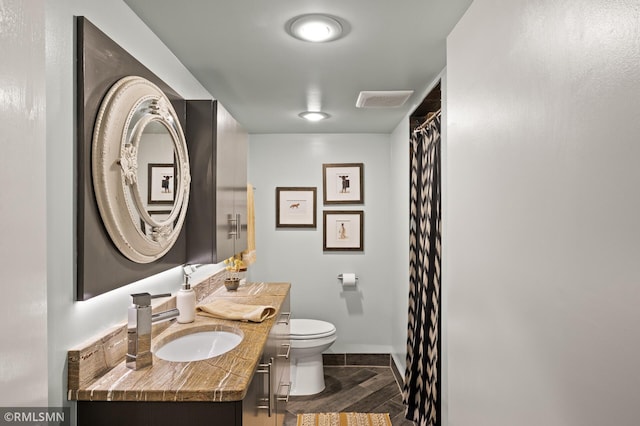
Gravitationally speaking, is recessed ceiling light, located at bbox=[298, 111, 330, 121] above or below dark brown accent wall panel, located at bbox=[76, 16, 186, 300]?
above

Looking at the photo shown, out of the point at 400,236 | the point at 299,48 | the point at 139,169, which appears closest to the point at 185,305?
the point at 139,169

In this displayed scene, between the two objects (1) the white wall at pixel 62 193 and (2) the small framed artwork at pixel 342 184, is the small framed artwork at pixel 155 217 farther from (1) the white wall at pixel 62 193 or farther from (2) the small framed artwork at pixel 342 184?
(2) the small framed artwork at pixel 342 184

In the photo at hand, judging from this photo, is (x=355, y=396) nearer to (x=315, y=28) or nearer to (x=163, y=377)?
(x=163, y=377)

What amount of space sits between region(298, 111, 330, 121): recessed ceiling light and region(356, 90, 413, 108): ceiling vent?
1.63 ft

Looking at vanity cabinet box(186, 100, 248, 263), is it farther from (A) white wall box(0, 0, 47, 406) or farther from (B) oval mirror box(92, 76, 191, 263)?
(A) white wall box(0, 0, 47, 406)

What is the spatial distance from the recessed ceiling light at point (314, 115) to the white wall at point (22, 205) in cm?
290

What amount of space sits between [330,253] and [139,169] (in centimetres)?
287

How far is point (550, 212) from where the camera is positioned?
3.28 feet

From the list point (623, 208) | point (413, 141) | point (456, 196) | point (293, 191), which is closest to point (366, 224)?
point (293, 191)

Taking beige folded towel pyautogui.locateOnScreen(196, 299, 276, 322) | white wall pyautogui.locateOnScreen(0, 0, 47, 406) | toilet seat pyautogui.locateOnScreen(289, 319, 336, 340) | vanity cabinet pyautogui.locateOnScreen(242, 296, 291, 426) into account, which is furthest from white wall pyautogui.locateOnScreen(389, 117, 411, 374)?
white wall pyautogui.locateOnScreen(0, 0, 47, 406)

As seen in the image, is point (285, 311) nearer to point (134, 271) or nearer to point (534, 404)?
point (134, 271)

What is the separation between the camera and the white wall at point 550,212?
0.77 metres

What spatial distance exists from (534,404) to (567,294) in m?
0.33

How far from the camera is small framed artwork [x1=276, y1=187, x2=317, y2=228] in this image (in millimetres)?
4367
